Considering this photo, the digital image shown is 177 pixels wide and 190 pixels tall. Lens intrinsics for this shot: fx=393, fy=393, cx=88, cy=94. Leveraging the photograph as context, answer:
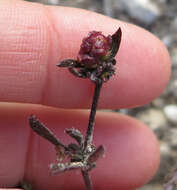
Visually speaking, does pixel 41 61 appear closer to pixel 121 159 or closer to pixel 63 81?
pixel 63 81

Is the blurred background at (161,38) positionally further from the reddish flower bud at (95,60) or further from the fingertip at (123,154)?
the reddish flower bud at (95,60)

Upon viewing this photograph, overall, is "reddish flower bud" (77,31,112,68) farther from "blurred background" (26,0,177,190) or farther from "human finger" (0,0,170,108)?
"blurred background" (26,0,177,190)

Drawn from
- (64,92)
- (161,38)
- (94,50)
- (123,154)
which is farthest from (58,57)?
(161,38)

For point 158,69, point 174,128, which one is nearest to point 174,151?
point 174,128

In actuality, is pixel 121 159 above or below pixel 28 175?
above

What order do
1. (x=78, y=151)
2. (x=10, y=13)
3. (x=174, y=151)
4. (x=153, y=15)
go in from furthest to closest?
(x=153, y=15)
(x=174, y=151)
(x=10, y=13)
(x=78, y=151)

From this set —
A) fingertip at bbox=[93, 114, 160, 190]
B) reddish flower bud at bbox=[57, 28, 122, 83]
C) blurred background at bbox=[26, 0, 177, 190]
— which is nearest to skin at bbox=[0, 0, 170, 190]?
fingertip at bbox=[93, 114, 160, 190]

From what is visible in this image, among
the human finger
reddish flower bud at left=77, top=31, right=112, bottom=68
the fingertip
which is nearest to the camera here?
reddish flower bud at left=77, top=31, right=112, bottom=68

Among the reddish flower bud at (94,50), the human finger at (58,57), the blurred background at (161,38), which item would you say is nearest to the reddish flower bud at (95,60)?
the reddish flower bud at (94,50)

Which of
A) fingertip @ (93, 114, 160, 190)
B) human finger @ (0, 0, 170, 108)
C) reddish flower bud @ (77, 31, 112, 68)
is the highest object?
reddish flower bud @ (77, 31, 112, 68)
